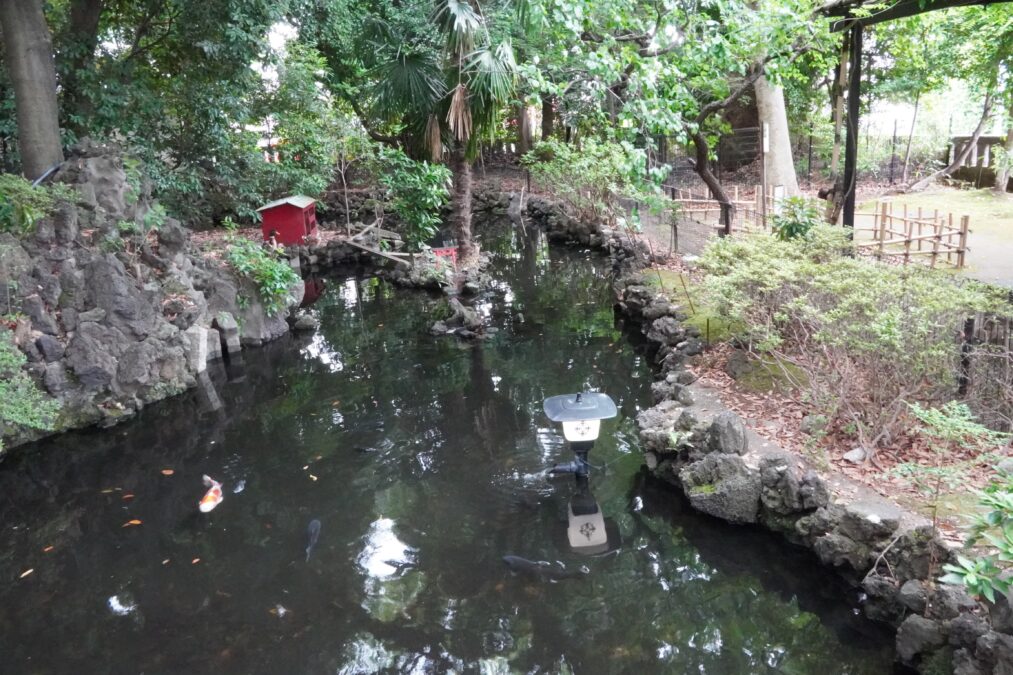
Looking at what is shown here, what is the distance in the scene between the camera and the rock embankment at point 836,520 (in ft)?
14.6

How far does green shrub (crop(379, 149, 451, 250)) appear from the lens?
16.6 meters

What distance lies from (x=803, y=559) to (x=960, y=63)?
604 inches

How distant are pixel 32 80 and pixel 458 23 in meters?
7.08

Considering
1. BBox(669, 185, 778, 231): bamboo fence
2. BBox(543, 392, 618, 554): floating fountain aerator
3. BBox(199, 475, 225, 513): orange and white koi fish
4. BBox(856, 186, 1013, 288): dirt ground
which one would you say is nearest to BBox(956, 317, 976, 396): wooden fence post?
BBox(543, 392, 618, 554): floating fountain aerator

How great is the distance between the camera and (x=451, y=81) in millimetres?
12266

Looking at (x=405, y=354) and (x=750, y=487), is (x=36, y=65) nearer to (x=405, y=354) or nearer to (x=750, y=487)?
(x=405, y=354)

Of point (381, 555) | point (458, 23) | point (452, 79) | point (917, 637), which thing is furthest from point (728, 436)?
point (452, 79)

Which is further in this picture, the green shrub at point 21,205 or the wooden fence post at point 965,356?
the green shrub at point 21,205

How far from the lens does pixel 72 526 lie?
721 cm

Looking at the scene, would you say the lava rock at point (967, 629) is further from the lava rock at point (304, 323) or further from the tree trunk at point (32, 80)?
the tree trunk at point (32, 80)

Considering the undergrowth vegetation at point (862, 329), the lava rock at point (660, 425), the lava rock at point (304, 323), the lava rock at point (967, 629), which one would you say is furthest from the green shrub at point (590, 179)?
the lava rock at point (967, 629)

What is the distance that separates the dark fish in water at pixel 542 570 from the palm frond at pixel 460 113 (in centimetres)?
823

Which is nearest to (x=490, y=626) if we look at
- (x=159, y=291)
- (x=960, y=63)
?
(x=159, y=291)

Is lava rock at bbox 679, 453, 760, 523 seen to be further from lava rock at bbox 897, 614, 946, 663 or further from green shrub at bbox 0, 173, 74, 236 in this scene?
green shrub at bbox 0, 173, 74, 236
